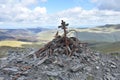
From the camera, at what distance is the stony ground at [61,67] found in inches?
662

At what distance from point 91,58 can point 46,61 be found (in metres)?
3.91

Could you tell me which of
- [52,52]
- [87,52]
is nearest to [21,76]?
[52,52]

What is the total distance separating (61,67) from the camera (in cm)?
1772

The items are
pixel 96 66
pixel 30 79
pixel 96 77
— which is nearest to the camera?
pixel 30 79

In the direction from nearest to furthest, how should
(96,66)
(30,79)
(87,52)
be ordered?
(30,79) < (96,66) < (87,52)

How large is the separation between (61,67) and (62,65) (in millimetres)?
153

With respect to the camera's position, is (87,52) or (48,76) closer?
(48,76)

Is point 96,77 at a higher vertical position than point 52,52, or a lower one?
lower

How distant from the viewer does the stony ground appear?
16812mm

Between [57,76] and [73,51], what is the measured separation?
3.52 metres

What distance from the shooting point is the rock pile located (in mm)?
16891

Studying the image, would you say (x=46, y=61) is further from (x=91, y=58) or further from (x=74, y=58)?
(x=91, y=58)

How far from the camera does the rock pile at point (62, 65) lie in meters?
16.9

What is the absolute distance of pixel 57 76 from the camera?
54.5 ft
